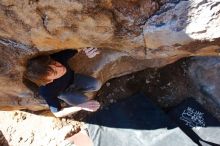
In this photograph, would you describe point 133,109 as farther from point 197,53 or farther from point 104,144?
point 197,53

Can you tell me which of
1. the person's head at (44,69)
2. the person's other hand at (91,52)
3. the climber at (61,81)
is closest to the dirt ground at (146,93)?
the climber at (61,81)

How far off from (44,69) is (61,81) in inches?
13.8

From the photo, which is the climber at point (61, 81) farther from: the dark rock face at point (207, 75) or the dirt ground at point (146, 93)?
the dark rock face at point (207, 75)

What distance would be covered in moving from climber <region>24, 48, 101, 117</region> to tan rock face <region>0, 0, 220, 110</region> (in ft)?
0.27

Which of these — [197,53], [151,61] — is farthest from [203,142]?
[197,53]

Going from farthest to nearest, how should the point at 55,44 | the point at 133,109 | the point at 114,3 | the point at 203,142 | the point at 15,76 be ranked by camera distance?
the point at 133,109 < the point at 203,142 < the point at 15,76 < the point at 55,44 < the point at 114,3

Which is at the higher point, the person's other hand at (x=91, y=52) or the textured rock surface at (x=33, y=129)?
the person's other hand at (x=91, y=52)

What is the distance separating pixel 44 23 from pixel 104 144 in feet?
3.85

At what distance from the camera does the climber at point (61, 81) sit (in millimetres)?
2508

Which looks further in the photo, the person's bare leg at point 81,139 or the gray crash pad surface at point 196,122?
the person's bare leg at point 81,139

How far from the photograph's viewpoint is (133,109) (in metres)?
3.14

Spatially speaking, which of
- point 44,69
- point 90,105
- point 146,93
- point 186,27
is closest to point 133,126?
point 146,93

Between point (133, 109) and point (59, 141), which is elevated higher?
point (133, 109)

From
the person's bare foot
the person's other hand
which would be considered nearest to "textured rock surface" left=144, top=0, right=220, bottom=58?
the person's other hand
